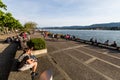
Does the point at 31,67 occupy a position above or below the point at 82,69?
above

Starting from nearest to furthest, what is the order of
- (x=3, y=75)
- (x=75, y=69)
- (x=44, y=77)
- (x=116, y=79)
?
1. (x=44, y=77)
2. (x=116, y=79)
3. (x=3, y=75)
4. (x=75, y=69)

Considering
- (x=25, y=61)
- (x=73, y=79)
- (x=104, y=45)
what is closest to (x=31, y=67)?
(x=25, y=61)

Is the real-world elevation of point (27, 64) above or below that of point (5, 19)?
below

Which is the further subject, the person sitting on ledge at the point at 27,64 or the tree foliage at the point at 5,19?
the tree foliage at the point at 5,19

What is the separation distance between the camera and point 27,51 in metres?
10.2

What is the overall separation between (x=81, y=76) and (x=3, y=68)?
17.8 feet

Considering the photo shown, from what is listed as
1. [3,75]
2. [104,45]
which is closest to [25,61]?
[3,75]

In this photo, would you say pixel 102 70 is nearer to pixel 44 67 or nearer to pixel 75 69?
pixel 75 69

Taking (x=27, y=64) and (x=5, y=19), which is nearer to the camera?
(x=27, y=64)

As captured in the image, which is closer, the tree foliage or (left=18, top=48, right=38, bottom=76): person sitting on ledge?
(left=18, top=48, right=38, bottom=76): person sitting on ledge

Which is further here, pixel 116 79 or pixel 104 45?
pixel 104 45

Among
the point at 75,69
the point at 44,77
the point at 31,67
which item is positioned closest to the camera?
the point at 44,77

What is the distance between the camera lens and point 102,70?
11805mm

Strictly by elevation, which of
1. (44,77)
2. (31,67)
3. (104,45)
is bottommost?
(104,45)
